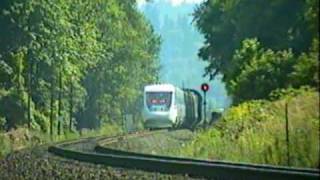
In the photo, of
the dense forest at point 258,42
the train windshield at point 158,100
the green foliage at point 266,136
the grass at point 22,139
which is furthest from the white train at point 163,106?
the green foliage at point 266,136

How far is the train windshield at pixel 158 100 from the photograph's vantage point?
2406 inches

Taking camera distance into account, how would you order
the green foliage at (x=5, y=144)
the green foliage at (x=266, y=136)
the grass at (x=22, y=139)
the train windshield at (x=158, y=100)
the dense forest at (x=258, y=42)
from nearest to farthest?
1. the green foliage at (x=266, y=136)
2. the dense forest at (x=258, y=42)
3. the green foliage at (x=5, y=144)
4. the grass at (x=22, y=139)
5. the train windshield at (x=158, y=100)

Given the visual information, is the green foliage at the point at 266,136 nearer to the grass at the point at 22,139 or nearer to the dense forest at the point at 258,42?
the dense forest at the point at 258,42

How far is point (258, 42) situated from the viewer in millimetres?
47438

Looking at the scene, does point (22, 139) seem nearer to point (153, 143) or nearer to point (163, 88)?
point (153, 143)

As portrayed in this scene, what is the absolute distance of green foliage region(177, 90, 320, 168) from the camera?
22234 millimetres

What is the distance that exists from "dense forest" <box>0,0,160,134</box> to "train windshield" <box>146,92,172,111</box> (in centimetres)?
783

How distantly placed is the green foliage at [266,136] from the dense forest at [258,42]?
91.3 inches

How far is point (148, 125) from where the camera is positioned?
6538cm

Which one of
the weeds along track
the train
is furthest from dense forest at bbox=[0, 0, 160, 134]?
the weeds along track

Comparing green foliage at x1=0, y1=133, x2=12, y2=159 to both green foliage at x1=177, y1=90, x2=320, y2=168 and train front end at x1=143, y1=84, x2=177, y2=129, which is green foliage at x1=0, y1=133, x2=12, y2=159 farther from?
train front end at x1=143, y1=84, x2=177, y2=129

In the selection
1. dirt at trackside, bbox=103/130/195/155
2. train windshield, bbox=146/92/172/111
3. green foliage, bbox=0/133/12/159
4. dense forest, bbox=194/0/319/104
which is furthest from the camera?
train windshield, bbox=146/92/172/111

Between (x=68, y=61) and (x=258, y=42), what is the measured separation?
24.2 m

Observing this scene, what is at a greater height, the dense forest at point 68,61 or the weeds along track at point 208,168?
the dense forest at point 68,61
